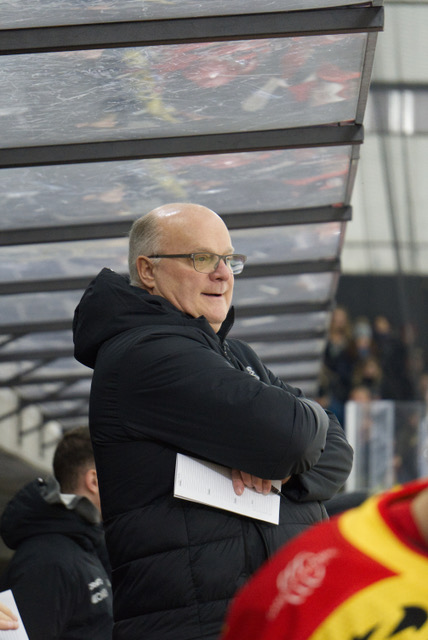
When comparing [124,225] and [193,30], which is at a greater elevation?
[193,30]

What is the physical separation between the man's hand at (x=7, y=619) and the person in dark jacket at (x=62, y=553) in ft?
2.40

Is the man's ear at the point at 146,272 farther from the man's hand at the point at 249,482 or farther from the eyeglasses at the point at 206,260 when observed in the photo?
the man's hand at the point at 249,482

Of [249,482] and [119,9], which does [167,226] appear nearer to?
[249,482]

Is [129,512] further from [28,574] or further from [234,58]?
[234,58]

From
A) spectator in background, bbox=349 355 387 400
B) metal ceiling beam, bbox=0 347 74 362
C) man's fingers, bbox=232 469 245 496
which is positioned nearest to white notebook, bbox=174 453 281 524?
man's fingers, bbox=232 469 245 496

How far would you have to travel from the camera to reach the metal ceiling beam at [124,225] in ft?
20.8

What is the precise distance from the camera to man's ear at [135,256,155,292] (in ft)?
11.6

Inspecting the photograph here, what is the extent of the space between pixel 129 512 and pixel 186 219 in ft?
3.09

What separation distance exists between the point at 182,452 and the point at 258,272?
453 centimetres

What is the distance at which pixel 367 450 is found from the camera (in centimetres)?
1245

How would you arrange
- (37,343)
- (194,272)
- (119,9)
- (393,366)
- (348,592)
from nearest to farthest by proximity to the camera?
(348,592) < (194,272) < (119,9) < (37,343) < (393,366)

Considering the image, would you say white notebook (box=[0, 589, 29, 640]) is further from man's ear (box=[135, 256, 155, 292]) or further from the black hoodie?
man's ear (box=[135, 256, 155, 292])

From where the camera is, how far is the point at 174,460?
3.07 m

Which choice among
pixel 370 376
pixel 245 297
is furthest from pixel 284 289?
pixel 370 376
